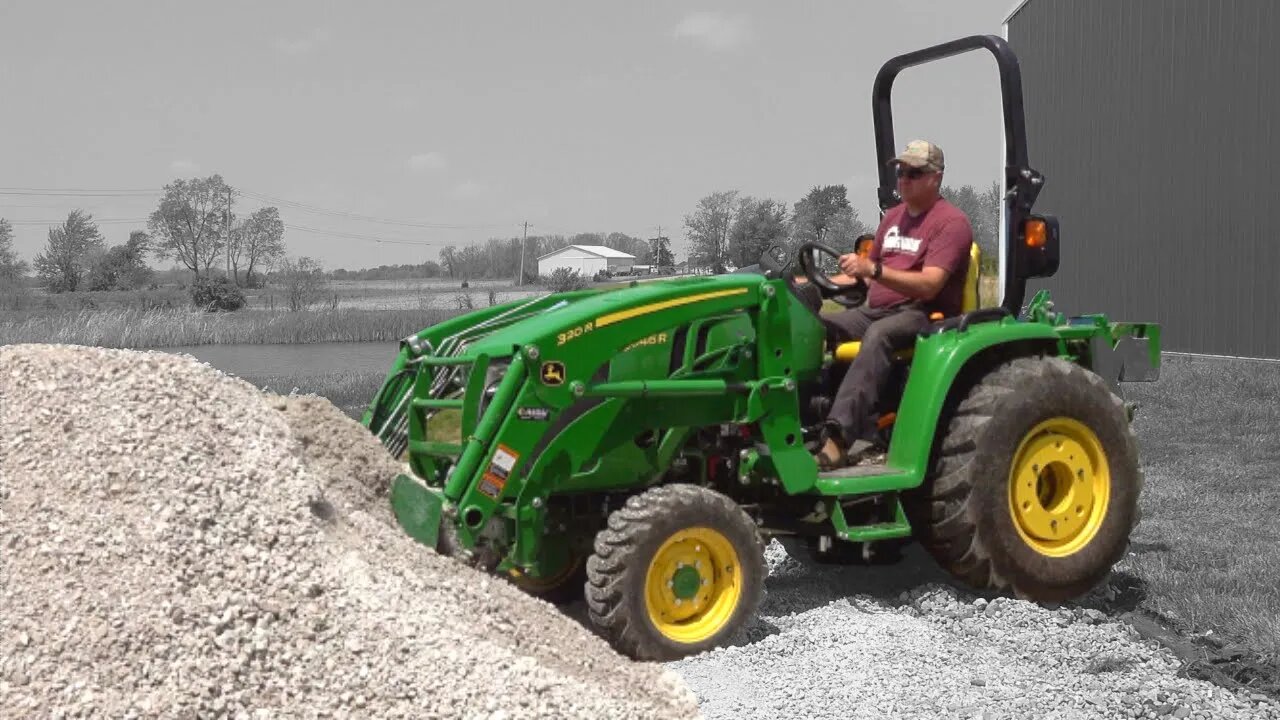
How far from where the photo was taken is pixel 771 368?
5.54 metres

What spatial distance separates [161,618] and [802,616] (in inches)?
A: 107

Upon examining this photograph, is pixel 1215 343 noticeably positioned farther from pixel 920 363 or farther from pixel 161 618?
pixel 161 618

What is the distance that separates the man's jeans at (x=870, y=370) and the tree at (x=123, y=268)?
50.6 meters

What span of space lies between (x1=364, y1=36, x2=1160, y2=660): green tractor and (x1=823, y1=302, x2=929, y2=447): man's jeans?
10 centimetres

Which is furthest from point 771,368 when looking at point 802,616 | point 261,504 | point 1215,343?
point 1215,343

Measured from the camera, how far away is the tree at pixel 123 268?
54.4 meters

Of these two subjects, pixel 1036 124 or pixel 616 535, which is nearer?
pixel 616 535

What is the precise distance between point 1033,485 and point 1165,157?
14550mm

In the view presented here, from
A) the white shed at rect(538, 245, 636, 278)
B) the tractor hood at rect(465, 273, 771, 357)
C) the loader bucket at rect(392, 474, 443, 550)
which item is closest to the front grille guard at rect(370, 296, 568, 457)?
the tractor hood at rect(465, 273, 771, 357)

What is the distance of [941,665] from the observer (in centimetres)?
488

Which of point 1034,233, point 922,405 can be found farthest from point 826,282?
point 1034,233

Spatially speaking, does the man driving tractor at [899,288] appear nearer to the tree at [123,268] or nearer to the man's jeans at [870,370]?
the man's jeans at [870,370]

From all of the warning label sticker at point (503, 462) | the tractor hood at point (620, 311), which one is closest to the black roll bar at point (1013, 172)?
the tractor hood at point (620, 311)

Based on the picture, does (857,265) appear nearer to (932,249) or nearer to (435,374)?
(932,249)
